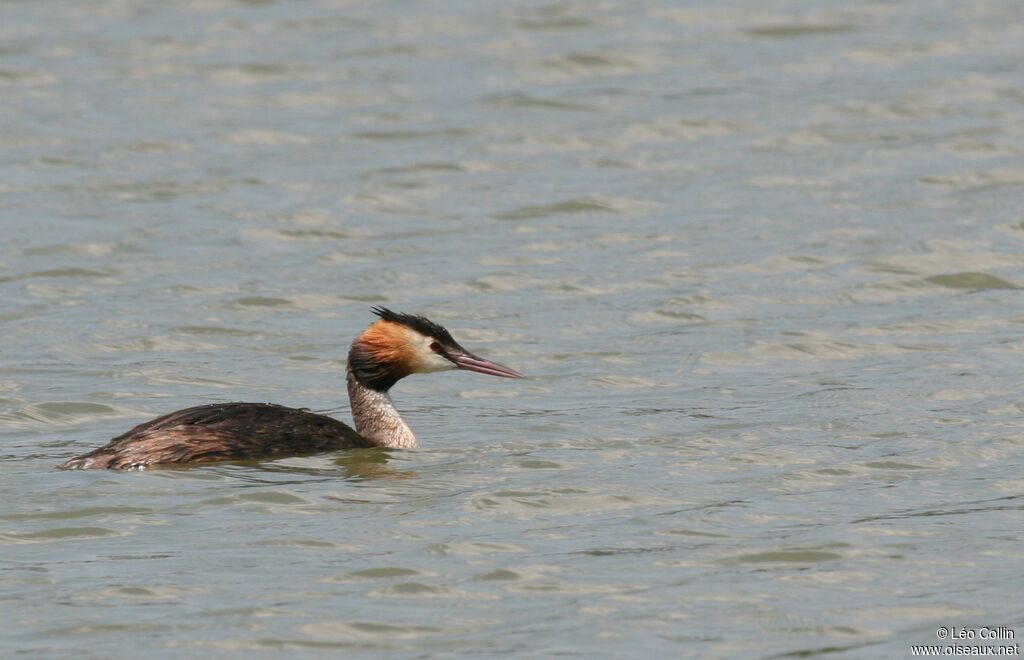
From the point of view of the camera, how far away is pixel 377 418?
1221 centimetres

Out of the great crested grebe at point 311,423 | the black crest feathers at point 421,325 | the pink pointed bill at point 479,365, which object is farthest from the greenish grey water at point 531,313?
the black crest feathers at point 421,325

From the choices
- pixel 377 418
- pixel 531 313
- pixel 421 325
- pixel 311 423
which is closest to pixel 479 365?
pixel 421 325

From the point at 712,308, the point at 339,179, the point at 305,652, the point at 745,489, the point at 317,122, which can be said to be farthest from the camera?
the point at 317,122

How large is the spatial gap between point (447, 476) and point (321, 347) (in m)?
3.52

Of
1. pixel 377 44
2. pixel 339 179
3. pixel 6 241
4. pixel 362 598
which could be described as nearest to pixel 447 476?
pixel 362 598

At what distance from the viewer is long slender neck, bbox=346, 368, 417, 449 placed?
39.6 ft

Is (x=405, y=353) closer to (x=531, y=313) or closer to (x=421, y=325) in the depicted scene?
(x=421, y=325)

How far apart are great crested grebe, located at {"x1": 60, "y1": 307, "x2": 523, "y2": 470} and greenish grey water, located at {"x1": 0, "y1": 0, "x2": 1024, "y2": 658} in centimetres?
14

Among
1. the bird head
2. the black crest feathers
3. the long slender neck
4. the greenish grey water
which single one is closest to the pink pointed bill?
the bird head

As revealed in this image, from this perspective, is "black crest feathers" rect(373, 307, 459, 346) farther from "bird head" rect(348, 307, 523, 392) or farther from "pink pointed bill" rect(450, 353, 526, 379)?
"pink pointed bill" rect(450, 353, 526, 379)

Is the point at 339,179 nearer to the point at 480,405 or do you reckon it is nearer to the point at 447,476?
the point at 480,405

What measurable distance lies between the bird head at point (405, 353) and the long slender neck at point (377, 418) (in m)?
0.06

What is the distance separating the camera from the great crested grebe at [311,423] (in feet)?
36.5

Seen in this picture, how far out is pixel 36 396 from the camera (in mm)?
12977
